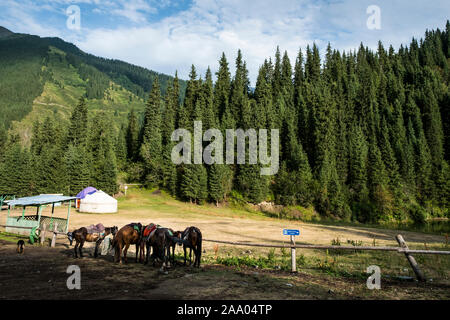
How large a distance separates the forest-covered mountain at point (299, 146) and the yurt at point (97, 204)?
17.6 metres

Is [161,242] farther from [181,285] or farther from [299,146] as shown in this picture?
[299,146]

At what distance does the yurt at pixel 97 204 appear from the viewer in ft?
140

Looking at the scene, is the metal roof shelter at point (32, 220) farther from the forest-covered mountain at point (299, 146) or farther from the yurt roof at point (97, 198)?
the forest-covered mountain at point (299, 146)

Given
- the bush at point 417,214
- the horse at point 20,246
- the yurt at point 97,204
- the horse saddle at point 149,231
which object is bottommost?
the bush at point 417,214

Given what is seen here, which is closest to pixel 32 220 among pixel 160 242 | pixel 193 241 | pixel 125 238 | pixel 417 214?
pixel 125 238

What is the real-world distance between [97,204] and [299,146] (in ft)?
164

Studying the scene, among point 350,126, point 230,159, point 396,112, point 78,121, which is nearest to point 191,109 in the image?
point 230,159

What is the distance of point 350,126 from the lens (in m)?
80.2

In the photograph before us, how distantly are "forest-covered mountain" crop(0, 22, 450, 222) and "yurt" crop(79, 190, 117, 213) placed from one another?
1759 cm

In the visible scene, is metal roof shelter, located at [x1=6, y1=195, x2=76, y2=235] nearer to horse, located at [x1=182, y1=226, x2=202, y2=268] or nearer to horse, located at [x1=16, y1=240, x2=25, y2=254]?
horse, located at [x1=16, y1=240, x2=25, y2=254]

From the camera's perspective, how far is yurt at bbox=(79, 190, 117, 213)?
4262 centimetres

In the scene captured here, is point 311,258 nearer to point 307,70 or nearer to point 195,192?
point 195,192

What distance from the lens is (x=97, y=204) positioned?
42812 millimetres

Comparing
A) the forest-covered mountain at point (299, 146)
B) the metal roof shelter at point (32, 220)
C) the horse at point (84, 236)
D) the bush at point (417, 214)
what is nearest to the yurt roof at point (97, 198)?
the forest-covered mountain at point (299, 146)
